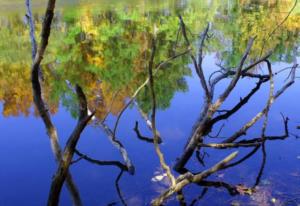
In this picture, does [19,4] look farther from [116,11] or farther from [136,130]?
[136,130]

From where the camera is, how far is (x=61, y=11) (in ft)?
86.7

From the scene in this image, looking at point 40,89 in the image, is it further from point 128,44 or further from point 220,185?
point 128,44

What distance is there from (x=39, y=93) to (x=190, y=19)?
17439 millimetres

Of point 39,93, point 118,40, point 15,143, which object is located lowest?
point 15,143

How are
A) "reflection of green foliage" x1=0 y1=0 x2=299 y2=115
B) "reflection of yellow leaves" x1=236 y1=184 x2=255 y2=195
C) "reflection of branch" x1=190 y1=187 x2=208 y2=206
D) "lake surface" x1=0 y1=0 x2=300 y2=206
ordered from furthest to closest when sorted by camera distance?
1. "reflection of green foliage" x1=0 y1=0 x2=299 y2=115
2. "lake surface" x1=0 y1=0 x2=300 y2=206
3. "reflection of yellow leaves" x1=236 y1=184 x2=255 y2=195
4. "reflection of branch" x1=190 y1=187 x2=208 y2=206

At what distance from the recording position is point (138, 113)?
854cm

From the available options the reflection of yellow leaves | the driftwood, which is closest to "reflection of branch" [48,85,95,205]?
the driftwood

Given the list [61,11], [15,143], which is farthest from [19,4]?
[15,143]

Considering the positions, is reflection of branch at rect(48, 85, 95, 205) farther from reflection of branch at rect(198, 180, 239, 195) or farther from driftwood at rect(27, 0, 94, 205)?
reflection of branch at rect(198, 180, 239, 195)

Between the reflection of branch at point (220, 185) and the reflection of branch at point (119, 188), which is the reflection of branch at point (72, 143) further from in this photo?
the reflection of branch at point (220, 185)

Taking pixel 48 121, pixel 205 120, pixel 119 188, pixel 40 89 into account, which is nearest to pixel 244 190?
pixel 205 120

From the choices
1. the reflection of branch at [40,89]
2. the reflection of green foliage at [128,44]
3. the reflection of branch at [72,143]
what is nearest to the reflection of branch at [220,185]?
the reflection of branch at [40,89]

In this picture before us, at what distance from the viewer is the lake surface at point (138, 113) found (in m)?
5.50

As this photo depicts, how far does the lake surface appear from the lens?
5.50m
